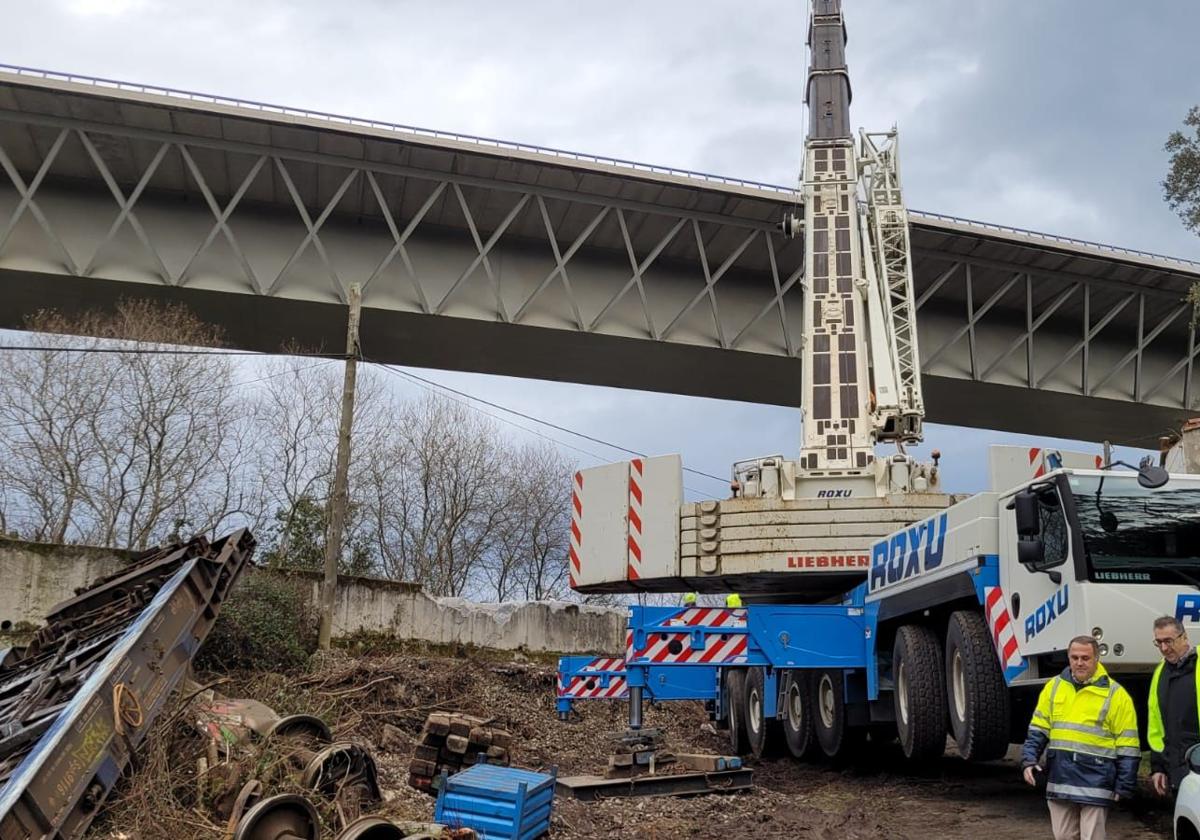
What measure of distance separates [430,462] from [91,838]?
31.6 metres

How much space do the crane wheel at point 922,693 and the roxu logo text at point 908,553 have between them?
614mm

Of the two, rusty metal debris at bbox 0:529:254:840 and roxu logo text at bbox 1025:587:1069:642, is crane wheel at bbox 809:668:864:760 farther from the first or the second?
rusty metal debris at bbox 0:529:254:840

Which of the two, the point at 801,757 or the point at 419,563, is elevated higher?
the point at 419,563

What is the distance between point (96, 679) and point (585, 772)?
680 centimetres

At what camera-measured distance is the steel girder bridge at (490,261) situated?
23.4 m

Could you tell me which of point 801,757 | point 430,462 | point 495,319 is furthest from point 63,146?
point 801,757

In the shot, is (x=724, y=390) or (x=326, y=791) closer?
(x=326, y=791)

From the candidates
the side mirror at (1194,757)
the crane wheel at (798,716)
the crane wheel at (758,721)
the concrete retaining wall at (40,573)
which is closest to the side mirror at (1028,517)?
the side mirror at (1194,757)

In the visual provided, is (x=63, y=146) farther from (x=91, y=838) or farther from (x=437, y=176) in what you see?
(x=91, y=838)

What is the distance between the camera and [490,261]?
26531 millimetres

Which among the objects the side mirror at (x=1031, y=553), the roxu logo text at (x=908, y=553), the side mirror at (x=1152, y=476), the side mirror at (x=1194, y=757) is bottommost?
the side mirror at (x=1194, y=757)

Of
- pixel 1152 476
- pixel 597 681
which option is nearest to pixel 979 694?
pixel 1152 476

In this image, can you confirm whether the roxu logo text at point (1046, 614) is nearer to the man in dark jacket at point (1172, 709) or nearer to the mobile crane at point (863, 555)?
the mobile crane at point (863, 555)

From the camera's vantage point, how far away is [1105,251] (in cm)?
2812
